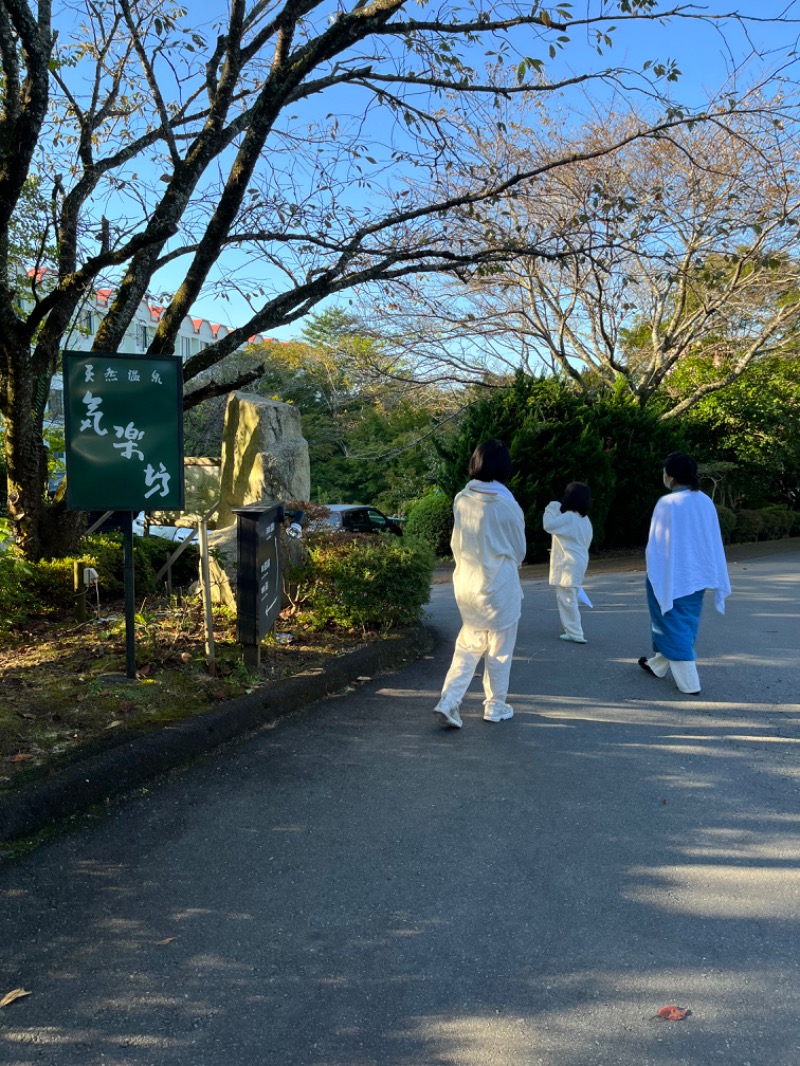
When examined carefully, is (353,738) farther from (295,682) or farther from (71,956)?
(71,956)

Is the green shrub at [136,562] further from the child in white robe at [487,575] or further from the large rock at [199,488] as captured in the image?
the child in white robe at [487,575]

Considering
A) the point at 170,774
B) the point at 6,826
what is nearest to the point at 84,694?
the point at 170,774

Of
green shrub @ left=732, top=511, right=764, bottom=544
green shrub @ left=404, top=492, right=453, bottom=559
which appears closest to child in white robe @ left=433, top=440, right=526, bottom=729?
green shrub @ left=404, top=492, right=453, bottom=559

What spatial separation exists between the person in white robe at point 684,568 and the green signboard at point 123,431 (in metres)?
3.59

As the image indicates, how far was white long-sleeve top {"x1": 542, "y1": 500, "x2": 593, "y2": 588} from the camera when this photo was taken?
7.94 m

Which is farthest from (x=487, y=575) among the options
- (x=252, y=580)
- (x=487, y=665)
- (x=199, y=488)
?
(x=199, y=488)

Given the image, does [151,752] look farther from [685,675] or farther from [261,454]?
[261,454]

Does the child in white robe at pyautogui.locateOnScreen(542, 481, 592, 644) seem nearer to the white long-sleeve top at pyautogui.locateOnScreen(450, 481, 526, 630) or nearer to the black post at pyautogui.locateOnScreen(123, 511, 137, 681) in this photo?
the white long-sleeve top at pyautogui.locateOnScreen(450, 481, 526, 630)

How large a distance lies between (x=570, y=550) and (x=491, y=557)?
283 cm

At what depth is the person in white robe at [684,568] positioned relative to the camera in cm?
614

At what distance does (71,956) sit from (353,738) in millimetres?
2481

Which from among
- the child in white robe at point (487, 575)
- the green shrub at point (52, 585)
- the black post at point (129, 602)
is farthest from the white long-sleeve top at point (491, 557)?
the green shrub at point (52, 585)

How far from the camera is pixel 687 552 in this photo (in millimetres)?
6164

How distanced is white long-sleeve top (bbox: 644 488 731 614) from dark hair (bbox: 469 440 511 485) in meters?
1.51
